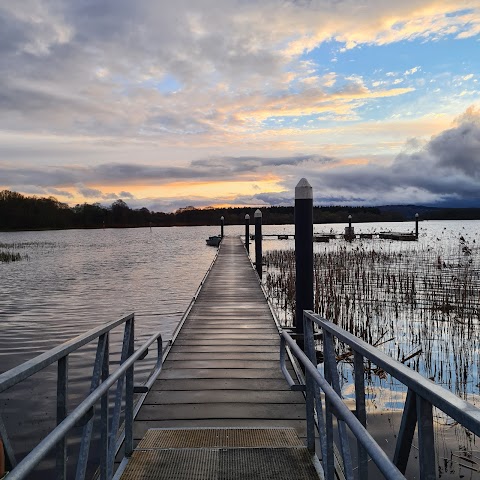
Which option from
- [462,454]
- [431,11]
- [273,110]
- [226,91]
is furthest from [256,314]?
[273,110]

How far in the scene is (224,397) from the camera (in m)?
4.90

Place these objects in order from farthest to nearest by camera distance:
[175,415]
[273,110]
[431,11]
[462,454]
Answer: [273,110] < [431,11] < [462,454] < [175,415]

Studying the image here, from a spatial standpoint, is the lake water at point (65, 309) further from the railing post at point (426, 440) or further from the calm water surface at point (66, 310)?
the railing post at point (426, 440)

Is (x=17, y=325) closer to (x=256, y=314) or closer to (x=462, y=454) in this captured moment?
(x=256, y=314)

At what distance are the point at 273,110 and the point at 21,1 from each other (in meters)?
9.18

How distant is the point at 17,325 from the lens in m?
12.4

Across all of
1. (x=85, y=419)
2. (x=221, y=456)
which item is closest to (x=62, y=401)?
(x=85, y=419)

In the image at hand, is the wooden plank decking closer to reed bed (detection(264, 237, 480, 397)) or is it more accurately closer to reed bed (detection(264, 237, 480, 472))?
reed bed (detection(264, 237, 480, 472))

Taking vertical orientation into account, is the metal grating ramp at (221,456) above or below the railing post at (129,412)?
below

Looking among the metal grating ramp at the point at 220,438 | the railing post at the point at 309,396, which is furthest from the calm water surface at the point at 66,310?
the railing post at the point at 309,396

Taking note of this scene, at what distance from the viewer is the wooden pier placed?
3.79 metres

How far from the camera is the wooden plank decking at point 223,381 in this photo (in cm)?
437

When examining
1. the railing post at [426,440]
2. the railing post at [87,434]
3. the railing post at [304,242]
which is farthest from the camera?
the railing post at [304,242]

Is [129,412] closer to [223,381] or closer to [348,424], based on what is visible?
[223,381]
